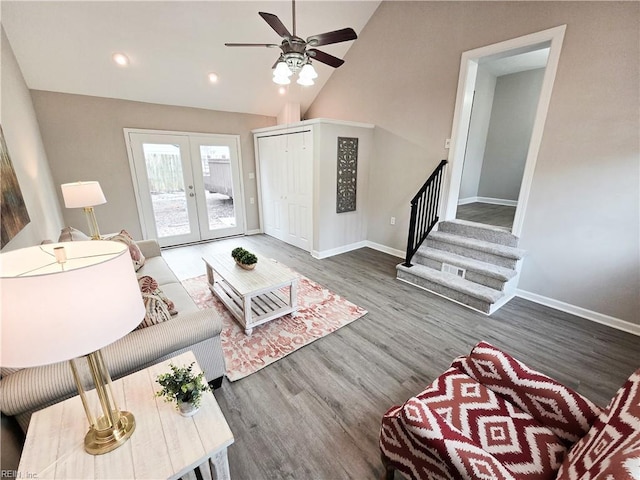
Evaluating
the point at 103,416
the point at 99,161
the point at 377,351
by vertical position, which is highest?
the point at 99,161

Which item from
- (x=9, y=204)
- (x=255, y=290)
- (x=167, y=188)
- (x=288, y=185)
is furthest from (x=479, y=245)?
(x=167, y=188)

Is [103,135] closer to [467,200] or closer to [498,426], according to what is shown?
[498,426]

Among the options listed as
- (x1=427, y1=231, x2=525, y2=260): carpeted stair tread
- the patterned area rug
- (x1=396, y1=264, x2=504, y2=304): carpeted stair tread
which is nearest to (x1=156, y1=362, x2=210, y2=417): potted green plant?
the patterned area rug

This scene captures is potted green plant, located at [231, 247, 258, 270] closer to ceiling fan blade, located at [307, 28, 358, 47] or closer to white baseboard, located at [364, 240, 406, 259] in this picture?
ceiling fan blade, located at [307, 28, 358, 47]

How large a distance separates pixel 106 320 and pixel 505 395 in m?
1.73

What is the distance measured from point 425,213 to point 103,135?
490 centimetres

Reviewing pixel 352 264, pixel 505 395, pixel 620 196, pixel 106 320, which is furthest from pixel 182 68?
pixel 620 196

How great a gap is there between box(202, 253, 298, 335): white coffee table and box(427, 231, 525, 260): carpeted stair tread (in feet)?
7.25

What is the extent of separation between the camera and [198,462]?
99cm

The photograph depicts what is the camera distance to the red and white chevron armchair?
0.88 metres

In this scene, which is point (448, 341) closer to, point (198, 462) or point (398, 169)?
point (198, 462)

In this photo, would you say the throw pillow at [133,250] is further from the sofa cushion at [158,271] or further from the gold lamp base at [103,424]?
the gold lamp base at [103,424]

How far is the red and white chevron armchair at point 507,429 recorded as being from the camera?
34.4 inches

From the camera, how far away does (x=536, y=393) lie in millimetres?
1263
